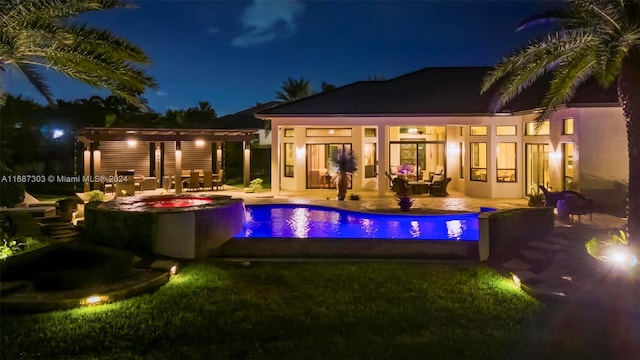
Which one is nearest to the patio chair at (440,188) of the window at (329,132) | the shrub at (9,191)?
the window at (329,132)

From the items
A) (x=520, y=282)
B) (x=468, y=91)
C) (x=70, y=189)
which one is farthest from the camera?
(x=70, y=189)

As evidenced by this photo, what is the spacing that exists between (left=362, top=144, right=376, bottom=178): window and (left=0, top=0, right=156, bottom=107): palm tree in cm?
1345

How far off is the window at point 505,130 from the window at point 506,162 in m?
0.45

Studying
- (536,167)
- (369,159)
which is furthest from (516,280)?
(369,159)

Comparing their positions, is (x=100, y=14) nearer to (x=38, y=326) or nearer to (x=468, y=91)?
(x=38, y=326)

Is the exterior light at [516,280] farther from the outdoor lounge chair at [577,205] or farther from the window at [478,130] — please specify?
the window at [478,130]

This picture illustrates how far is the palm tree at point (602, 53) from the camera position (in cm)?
873

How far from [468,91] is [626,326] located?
1589 cm

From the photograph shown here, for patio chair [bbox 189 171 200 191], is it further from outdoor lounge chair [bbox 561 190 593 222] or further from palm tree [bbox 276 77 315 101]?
palm tree [bbox 276 77 315 101]

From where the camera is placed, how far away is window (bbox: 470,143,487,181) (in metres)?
19.7

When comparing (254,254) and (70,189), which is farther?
(70,189)

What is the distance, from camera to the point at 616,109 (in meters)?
15.1

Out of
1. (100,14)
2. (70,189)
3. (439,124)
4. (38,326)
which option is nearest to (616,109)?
(439,124)

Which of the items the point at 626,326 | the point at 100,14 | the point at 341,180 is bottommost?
the point at 626,326
